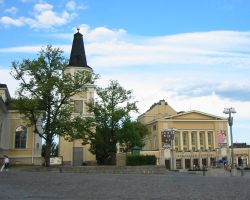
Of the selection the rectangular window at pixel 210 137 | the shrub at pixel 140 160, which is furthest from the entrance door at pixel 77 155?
the rectangular window at pixel 210 137

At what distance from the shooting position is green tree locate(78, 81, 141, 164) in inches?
1863

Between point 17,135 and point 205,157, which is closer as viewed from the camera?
point 17,135

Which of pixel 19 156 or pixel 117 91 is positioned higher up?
→ pixel 117 91

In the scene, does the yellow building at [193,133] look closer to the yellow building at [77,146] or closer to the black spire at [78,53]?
the yellow building at [77,146]

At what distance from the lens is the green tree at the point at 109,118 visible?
47.3m

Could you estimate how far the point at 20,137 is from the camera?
50906 mm

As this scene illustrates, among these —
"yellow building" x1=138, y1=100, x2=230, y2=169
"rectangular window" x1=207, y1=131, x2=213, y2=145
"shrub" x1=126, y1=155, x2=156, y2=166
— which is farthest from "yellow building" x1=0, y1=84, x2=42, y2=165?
"rectangular window" x1=207, y1=131, x2=213, y2=145

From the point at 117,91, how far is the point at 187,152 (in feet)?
165

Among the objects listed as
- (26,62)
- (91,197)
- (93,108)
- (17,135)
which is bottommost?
(91,197)

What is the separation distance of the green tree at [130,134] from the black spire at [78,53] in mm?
17624

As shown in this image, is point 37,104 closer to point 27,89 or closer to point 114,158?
point 27,89

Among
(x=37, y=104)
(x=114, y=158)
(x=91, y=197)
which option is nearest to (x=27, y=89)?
(x=37, y=104)

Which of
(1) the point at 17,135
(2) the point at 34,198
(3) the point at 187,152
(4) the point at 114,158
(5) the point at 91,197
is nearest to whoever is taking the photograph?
(2) the point at 34,198

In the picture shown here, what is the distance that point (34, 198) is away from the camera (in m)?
13.7
